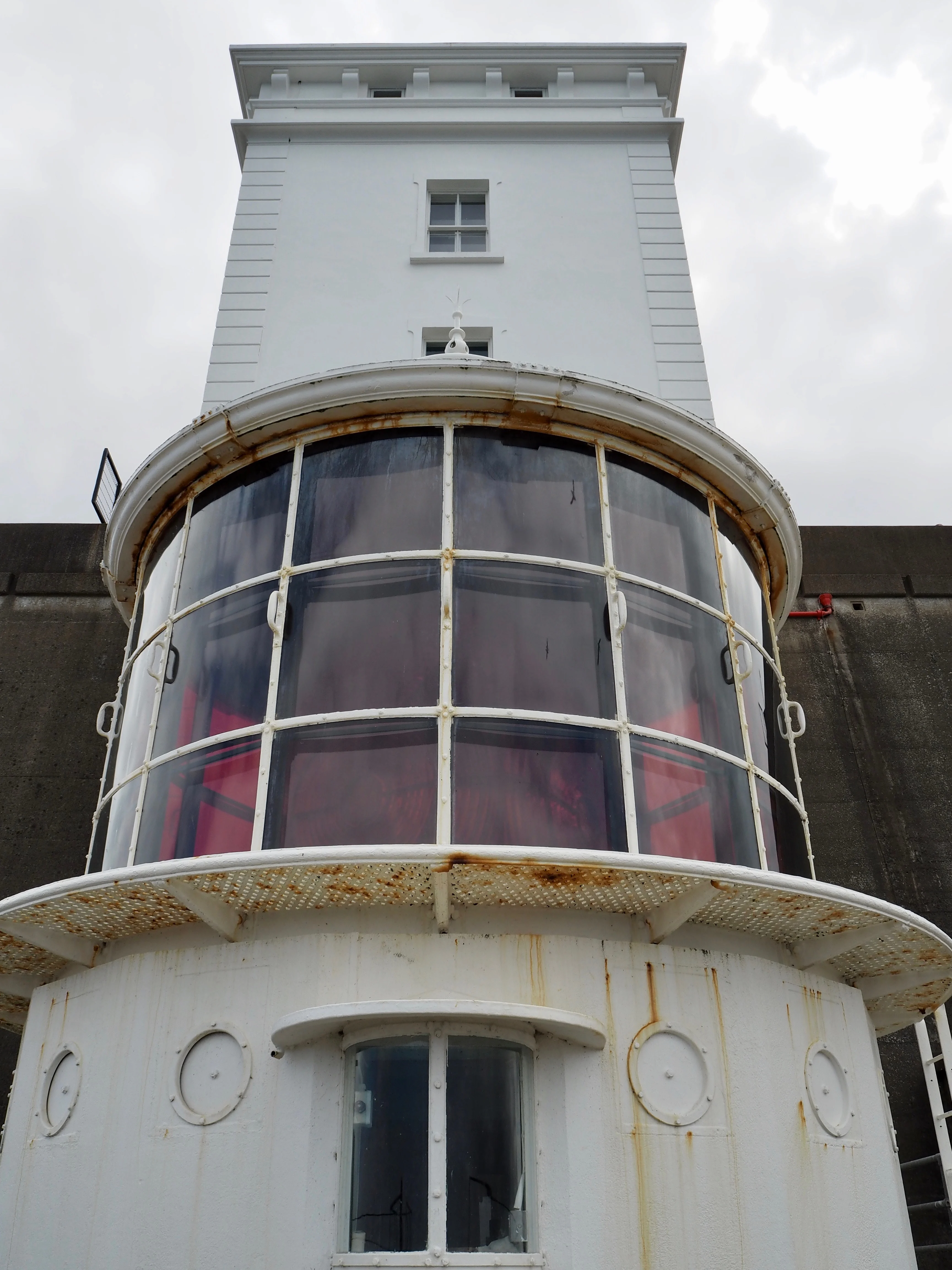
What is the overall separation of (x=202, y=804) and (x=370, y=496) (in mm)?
2163

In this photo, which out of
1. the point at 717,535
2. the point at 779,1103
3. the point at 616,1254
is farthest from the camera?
the point at 717,535

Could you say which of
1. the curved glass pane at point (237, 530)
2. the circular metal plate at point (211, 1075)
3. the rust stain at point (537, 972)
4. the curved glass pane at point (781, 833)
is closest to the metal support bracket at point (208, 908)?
the circular metal plate at point (211, 1075)

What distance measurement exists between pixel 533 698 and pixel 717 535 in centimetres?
220

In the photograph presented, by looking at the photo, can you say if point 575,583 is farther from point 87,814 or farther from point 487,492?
point 87,814

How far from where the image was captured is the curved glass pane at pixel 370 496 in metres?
6.40

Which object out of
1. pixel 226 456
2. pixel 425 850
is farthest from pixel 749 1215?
pixel 226 456

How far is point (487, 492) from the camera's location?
655 centimetres

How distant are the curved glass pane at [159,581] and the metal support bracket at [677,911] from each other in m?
3.73

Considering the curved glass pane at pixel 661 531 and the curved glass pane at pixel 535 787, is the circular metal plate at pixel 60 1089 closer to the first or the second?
the curved glass pane at pixel 535 787

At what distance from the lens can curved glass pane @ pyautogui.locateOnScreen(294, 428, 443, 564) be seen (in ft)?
21.0

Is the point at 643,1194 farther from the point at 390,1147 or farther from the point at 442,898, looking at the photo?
the point at 442,898

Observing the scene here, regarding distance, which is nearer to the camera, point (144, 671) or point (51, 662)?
point (144, 671)

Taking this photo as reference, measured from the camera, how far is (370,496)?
6566mm

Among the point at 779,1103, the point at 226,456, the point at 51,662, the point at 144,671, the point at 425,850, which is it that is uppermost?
the point at 51,662
